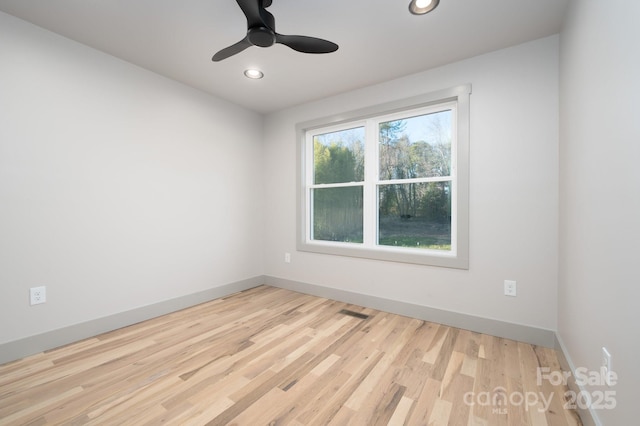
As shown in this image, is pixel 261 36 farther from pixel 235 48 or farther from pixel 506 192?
pixel 506 192

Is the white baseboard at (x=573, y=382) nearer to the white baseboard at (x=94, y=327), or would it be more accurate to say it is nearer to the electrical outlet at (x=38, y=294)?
the white baseboard at (x=94, y=327)

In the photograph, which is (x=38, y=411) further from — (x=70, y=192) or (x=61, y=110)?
(x=61, y=110)

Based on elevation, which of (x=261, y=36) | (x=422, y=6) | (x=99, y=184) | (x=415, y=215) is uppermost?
(x=422, y=6)

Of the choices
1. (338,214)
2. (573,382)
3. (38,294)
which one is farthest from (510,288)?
(38,294)

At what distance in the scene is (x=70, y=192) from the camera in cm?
217

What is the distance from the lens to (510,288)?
88.4 inches

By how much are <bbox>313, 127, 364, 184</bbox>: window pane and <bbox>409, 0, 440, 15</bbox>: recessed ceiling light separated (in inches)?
55.5

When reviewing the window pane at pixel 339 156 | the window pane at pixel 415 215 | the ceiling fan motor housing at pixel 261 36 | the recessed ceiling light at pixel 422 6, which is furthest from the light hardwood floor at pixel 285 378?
the recessed ceiling light at pixel 422 6

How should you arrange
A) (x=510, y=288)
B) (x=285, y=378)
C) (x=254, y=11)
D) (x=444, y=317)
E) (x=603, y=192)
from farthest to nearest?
(x=444, y=317), (x=510, y=288), (x=285, y=378), (x=254, y=11), (x=603, y=192)

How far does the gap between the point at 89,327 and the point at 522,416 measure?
123 inches

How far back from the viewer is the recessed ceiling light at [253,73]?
8.66 ft

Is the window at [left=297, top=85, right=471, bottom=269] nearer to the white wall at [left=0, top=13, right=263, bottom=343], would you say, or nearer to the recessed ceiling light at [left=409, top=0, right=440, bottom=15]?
the recessed ceiling light at [left=409, top=0, right=440, bottom=15]

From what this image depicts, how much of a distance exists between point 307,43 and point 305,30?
40 centimetres

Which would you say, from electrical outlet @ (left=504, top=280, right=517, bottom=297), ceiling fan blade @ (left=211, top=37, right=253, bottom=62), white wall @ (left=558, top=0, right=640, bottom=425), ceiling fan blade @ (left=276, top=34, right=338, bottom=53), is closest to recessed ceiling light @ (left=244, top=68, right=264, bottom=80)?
ceiling fan blade @ (left=211, top=37, right=253, bottom=62)
